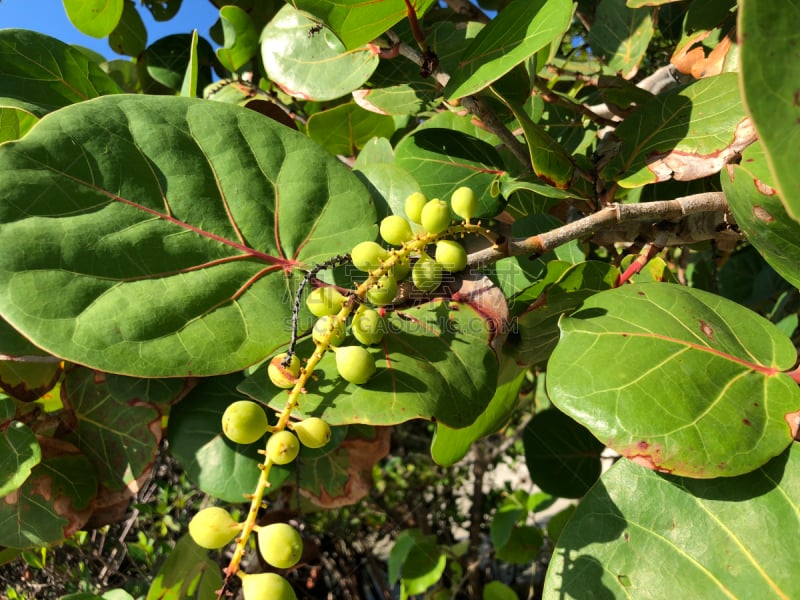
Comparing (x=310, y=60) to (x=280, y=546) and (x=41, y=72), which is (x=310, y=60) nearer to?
(x=41, y=72)

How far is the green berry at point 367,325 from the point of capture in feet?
2.75

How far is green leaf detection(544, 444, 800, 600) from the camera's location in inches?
28.5

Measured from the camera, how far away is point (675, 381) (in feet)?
2.54

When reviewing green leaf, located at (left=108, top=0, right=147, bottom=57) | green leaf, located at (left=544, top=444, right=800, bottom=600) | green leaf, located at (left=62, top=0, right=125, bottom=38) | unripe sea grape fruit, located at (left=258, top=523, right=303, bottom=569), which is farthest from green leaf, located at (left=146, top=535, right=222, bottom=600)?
green leaf, located at (left=108, top=0, right=147, bottom=57)

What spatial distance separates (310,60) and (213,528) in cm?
89

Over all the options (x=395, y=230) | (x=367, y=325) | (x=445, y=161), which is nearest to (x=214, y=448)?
(x=367, y=325)

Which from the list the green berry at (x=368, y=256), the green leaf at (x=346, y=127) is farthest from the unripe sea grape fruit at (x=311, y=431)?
the green leaf at (x=346, y=127)

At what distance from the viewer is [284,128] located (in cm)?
96

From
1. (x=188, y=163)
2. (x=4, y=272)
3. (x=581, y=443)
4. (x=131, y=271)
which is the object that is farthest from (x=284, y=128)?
(x=581, y=443)

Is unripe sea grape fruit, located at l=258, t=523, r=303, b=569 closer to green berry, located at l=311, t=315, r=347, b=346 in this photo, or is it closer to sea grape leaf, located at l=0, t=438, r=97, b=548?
green berry, located at l=311, t=315, r=347, b=346

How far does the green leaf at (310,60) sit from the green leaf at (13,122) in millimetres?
474

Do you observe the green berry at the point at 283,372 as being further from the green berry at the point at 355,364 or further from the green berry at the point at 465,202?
the green berry at the point at 465,202

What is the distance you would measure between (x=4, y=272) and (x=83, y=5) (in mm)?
880

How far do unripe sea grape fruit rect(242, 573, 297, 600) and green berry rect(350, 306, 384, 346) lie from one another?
1.10ft
